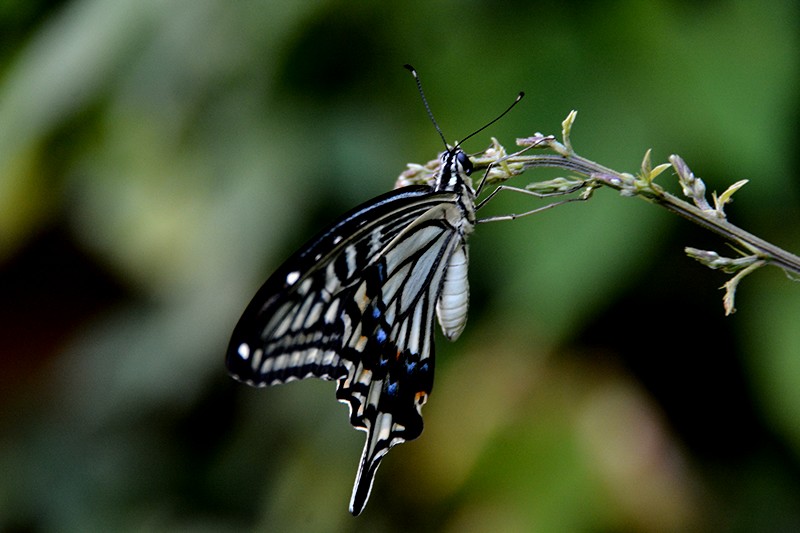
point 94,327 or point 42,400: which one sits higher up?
point 94,327

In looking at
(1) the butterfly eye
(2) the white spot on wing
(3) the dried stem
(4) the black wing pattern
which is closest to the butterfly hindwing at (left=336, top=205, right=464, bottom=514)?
(4) the black wing pattern

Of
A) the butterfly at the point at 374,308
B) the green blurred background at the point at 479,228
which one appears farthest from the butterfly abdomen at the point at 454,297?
the green blurred background at the point at 479,228

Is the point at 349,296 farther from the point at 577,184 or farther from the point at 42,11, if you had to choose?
the point at 42,11

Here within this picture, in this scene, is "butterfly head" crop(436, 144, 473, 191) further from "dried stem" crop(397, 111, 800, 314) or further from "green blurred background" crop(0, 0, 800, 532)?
"green blurred background" crop(0, 0, 800, 532)

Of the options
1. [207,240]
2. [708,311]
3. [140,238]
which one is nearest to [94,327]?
[140,238]

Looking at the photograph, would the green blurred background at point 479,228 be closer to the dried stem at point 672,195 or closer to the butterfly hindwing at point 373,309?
the butterfly hindwing at point 373,309

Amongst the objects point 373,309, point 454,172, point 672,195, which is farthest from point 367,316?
point 672,195
